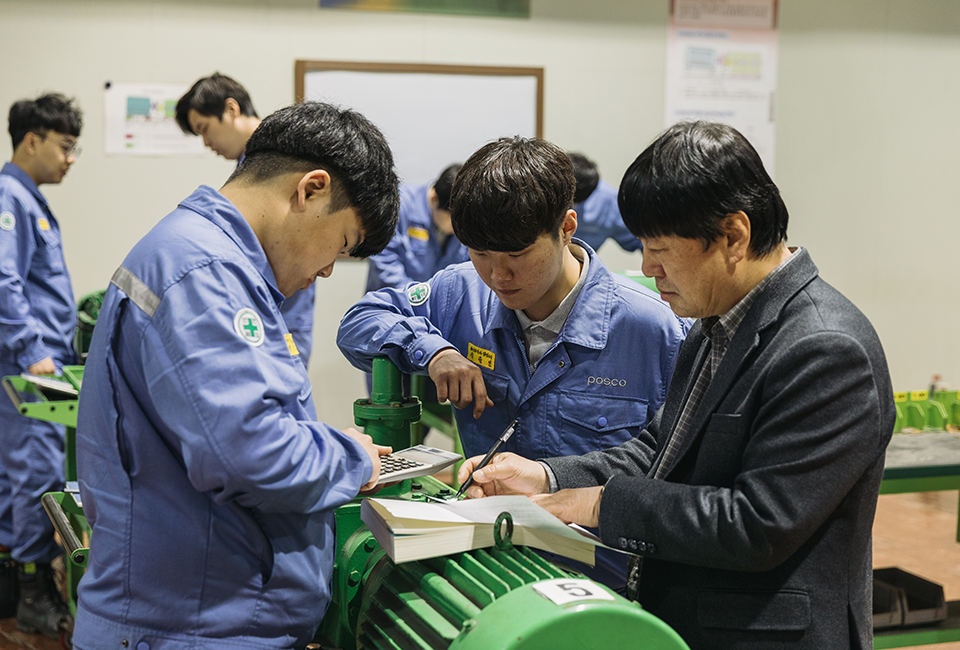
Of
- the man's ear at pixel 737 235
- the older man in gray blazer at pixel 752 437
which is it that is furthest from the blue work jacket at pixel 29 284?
the man's ear at pixel 737 235

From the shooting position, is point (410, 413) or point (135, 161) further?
point (135, 161)

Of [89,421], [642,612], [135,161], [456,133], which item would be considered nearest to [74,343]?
[135,161]

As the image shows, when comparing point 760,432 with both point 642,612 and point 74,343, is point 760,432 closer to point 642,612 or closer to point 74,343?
point 642,612

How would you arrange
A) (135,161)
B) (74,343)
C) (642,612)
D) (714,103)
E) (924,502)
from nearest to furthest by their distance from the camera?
(642,612), (74,343), (135,161), (924,502), (714,103)

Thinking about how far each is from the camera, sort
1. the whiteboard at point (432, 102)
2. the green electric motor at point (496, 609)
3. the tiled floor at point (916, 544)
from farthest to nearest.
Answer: the whiteboard at point (432, 102) → the tiled floor at point (916, 544) → the green electric motor at point (496, 609)

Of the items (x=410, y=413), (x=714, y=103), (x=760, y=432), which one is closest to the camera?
(x=760, y=432)

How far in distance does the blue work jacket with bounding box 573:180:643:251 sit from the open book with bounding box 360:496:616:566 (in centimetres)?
264

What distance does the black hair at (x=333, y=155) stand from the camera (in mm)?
1115

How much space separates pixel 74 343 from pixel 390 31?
2.08m

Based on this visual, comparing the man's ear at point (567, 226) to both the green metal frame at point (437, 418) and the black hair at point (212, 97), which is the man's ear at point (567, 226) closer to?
the green metal frame at point (437, 418)

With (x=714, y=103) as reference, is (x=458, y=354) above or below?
below

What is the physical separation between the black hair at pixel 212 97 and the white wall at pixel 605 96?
3.31 feet

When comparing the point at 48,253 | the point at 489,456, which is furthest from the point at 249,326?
the point at 48,253

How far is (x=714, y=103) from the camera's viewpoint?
4.66 m
